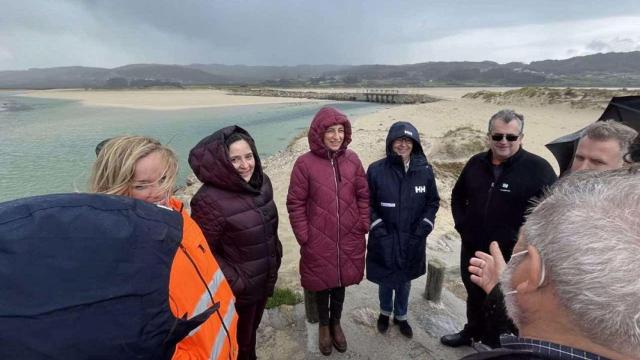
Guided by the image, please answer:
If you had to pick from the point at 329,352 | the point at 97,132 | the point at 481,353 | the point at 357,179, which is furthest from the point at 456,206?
the point at 97,132

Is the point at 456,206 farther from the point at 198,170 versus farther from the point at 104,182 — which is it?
the point at 104,182

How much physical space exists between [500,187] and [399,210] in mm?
868

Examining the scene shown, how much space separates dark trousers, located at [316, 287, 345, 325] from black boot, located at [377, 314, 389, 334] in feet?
1.60

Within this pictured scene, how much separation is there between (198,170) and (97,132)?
27116mm

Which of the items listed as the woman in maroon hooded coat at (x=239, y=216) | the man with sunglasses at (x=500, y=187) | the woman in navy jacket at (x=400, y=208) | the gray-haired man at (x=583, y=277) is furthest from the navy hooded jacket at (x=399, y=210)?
the gray-haired man at (x=583, y=277)

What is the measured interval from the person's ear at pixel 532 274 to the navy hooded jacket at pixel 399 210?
2.14 metres

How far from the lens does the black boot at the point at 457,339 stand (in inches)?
130

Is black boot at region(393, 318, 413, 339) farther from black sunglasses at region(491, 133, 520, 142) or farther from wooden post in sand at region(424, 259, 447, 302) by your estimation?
black sunglasses at region(491, 133, 520, 142)

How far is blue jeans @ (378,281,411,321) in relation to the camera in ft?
11.1

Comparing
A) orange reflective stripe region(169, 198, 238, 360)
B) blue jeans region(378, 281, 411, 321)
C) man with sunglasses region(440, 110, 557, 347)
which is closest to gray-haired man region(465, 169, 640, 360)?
orange reflective stripe region(169, 198, 238, 360)

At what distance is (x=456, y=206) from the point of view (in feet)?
11.0

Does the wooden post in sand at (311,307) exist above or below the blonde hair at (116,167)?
below

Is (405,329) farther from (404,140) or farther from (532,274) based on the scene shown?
(532,274)

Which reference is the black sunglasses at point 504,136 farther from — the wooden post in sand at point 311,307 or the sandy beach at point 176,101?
the sandy beach at point 176,101
